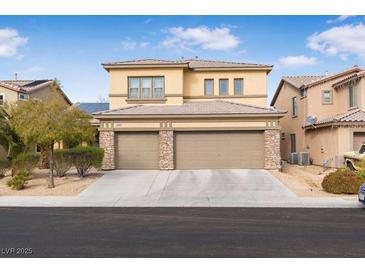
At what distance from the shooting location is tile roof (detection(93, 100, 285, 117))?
20.2m

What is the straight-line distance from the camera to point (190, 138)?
67.5 ft

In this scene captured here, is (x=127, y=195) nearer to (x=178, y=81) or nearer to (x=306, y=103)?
(x=178, y=81)

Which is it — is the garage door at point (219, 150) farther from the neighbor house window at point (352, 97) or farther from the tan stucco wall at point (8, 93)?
the tan stucco wall at point (8, 93)

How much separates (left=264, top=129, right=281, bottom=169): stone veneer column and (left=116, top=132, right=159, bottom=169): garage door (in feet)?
21.3

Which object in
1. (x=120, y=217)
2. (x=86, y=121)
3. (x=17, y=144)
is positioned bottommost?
(x=120, y=217)

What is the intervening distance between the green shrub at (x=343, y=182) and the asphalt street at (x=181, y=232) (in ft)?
9.01

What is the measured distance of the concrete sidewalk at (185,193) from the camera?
491 inches

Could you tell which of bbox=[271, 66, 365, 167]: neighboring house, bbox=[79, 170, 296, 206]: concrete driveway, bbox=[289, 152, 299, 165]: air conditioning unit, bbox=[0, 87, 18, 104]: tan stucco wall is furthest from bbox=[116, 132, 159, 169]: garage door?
bbox=[0, 87, 18, 104]: tan stucco wall

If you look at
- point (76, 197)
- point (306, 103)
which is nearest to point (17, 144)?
point (76, 197)

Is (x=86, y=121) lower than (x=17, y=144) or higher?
higher

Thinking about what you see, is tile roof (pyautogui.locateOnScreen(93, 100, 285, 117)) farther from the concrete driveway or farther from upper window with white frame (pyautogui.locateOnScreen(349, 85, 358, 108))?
upper window with white frame (pyautogui.locateOnScreen(349, 85, 358, 108))

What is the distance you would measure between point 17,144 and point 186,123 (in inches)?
365

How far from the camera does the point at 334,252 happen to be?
6.66 m

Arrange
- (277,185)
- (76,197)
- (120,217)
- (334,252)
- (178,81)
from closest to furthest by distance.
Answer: (334,252), (120,217), (76,197), (277,185), (178,81)
